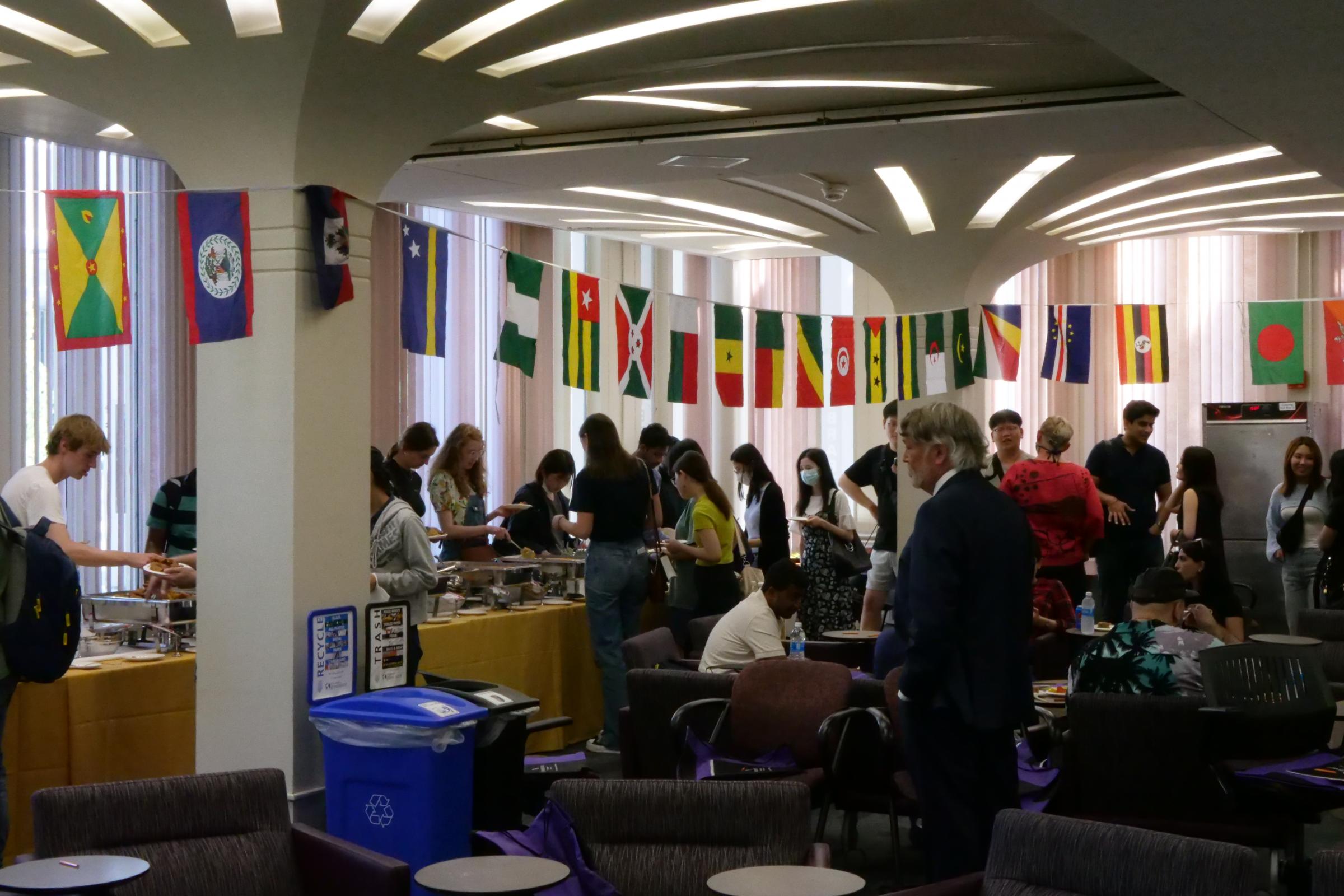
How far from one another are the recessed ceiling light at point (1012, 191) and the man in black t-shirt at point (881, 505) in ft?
4.60

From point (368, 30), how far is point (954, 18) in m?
2.10

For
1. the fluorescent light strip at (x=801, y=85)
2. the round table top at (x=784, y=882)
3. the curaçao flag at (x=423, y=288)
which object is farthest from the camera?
the fluorescent light strip at (x=801, y=85)

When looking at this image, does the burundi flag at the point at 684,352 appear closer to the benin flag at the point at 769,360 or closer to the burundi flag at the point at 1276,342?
the benin flag at the point at 769,360

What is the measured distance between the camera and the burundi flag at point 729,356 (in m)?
8.50

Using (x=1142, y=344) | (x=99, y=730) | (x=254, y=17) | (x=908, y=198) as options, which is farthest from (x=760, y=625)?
(x=1142, y=344)

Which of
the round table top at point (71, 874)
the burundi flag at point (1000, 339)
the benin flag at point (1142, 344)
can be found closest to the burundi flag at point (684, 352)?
the burundi flag at point (1000, 339)

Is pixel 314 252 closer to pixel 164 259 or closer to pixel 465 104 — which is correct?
pixel 465 104

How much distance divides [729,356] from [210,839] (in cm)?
552

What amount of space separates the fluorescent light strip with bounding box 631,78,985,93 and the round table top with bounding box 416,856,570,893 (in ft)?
11.5

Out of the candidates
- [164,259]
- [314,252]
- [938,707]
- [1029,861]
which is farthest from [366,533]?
[164,259]

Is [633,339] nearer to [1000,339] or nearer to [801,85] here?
[801,85]

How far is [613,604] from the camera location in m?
7.07

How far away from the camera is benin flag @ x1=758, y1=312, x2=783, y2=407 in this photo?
28.3ft

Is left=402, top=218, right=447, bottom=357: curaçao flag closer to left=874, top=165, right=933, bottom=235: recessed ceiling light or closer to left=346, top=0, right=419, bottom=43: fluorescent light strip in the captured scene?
left=346, top=0, right=419, bottom=43: fluorescent light strip
